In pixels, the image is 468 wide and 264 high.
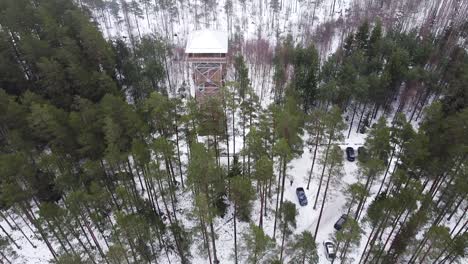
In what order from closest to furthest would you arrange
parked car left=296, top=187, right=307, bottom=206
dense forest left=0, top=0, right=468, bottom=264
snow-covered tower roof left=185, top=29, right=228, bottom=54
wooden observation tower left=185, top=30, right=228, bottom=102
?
dense forest left=0, top=0, right=468, bottom=264 → parked car left=296, top=187, right=307, bottom=206 → snow-covered tower roof left=185, top=29, right=228, bottom=54 → wooden observation tower left=185, top=30, right=228, bottom=102

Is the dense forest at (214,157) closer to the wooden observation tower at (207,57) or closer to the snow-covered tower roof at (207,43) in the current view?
the wooden observation tower at (207,57)

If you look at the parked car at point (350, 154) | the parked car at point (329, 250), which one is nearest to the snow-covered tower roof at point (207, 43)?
the parked car at point (350, 154)

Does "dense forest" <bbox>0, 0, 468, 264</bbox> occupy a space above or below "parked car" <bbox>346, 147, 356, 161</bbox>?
above

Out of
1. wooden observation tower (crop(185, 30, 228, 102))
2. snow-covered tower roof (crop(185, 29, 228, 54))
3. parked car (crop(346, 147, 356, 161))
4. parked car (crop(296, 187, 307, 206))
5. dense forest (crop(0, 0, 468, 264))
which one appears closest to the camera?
dense forest (crop(0, 0, 468, 264))

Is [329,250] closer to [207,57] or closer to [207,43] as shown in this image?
[207,57]

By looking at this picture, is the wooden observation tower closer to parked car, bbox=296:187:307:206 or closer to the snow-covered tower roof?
the snow-covered tower roof

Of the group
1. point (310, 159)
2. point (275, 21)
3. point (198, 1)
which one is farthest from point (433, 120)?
point (198, 1)

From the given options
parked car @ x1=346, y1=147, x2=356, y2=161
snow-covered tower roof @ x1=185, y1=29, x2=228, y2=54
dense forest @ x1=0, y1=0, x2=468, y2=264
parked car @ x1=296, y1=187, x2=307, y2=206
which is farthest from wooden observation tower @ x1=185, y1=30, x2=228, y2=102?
parked car @ x1=346, y1=147, x2=356, y2=161

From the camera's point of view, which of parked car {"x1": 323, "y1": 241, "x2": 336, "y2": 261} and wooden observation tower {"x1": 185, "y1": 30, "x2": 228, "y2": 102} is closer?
parked car {"x1": 323, "y1": 241, "x2": 336, "y2": 261}
